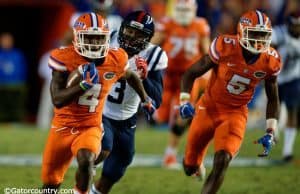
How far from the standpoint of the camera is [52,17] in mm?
15844

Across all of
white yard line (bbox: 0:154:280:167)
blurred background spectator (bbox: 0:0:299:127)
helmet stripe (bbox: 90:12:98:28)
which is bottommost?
blurred background spectator (bbox: 0:0:299:127)

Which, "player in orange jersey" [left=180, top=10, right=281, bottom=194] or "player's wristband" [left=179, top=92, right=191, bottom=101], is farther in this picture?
"player's wristband" [left=179, top=92, right=191, bottom=101]

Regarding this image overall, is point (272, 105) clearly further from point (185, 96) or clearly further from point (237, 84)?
point (185, 96)

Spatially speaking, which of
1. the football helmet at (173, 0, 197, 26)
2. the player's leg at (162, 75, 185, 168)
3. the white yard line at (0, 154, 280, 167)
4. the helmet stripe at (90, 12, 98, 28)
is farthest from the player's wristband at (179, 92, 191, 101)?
the football helmet at (173, 0, 197, 26)

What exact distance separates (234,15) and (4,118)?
13.7 feet

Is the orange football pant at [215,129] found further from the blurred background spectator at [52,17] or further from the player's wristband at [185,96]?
the blurred background spectator at [52,17]

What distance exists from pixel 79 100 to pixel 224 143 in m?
1.18

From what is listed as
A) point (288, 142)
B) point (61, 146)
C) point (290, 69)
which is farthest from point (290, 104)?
point (61, 146)

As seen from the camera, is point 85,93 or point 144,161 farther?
point 144,161

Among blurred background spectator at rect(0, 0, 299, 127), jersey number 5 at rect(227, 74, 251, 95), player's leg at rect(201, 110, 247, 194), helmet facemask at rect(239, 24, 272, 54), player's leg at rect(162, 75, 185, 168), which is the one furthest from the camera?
blurred background spectator at rect(0, 0, 299, 127)

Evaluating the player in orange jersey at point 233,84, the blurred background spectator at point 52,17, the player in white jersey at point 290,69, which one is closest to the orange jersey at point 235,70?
the player in orange jersey at point 233,84

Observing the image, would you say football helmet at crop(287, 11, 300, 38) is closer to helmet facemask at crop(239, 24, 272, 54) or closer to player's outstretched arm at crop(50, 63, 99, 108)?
helmet facemask at crop(239, 24, 272, 54)

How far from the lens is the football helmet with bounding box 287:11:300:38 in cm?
1074

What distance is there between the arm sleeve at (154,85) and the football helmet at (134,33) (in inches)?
12.6
